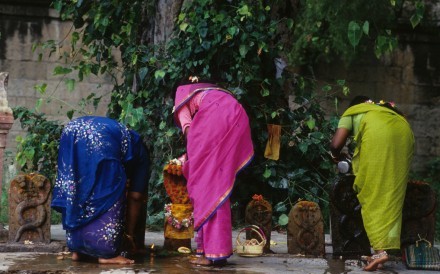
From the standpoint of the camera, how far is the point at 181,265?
7.15 meters

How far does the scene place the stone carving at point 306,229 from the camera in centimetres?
771

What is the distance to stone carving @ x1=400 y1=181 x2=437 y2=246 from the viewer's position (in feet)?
25.1

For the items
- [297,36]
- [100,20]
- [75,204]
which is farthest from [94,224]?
[297,36]

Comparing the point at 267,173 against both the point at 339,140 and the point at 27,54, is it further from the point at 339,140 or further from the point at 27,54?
the point at 27,54

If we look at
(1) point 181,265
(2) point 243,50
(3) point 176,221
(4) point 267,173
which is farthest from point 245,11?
(1) point 181,265

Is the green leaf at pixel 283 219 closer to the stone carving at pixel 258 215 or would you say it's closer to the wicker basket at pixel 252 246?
the stone carving at pixel 258 215

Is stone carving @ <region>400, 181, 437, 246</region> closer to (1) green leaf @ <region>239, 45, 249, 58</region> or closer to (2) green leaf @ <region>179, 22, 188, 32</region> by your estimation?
(1) green leaf @ <region>239, 45, 249, 58</region>

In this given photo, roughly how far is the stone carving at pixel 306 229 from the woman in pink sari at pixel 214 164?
841 mm

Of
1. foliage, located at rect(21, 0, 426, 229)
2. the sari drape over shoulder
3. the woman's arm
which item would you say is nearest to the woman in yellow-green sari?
the sari drape over shoulder

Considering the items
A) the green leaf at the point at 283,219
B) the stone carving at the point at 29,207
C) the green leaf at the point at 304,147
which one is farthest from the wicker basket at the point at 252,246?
the green leaf at the point at 304,147

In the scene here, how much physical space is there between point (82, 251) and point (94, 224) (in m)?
0.27

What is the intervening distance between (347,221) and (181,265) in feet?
4.90

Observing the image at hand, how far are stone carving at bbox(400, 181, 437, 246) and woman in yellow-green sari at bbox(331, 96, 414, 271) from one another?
1.44ft

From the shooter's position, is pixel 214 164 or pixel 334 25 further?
pixel 334 25
